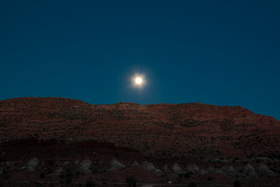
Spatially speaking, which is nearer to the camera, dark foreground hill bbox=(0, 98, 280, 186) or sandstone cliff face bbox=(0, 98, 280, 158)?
dark foreground hill bbox=(0, 98, 280, 186)

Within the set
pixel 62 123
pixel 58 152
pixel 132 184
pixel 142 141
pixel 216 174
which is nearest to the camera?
pixel 132 184

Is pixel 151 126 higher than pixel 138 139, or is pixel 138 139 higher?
pixel 151 126

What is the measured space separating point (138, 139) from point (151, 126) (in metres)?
6.72

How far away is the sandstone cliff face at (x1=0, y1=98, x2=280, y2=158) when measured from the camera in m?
42.0

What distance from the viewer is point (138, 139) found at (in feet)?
143

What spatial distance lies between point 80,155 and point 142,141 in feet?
34.6

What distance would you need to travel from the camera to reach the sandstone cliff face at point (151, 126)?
42.0 metres

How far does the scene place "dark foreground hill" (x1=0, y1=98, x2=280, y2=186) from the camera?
34094 mm

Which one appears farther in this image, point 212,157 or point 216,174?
point 212,157

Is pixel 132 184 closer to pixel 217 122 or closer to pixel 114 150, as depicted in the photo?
pixel 114 150

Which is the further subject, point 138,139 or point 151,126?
point 151,126

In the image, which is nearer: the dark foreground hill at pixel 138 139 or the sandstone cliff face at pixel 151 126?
the dark foreground hill at pixel 138 139

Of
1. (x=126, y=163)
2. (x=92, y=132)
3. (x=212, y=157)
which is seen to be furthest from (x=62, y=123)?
(x=212, y=157)

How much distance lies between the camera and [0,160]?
115ft
